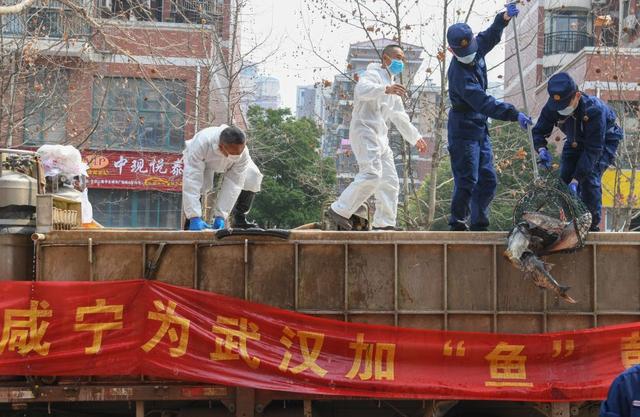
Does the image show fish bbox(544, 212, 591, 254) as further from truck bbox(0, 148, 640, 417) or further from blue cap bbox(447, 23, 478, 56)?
blue cap bbox(447, 23, 478, 56)

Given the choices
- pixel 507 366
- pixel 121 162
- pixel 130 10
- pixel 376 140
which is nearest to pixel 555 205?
pixel 507 366

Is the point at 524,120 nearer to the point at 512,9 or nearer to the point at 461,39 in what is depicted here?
the point at 461,39

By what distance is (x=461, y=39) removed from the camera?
6918 mm

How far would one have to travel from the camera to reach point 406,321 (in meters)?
5.95

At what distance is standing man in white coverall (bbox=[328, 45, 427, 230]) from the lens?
7.32m

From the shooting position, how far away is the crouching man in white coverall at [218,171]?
6820mm

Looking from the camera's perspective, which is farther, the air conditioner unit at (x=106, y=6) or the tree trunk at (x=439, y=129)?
the tree trunk at (x=439, y=129)

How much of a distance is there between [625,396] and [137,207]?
74.8ft

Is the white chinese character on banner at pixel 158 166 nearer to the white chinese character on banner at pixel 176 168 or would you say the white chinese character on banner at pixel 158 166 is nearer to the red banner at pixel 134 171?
the red banner at pixel 134 171

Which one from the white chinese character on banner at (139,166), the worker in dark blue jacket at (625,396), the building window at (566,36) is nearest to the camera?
the worker in dark blue jacket at (625,396)

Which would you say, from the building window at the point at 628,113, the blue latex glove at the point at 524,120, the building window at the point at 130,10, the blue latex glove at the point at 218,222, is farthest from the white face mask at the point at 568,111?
the building window at the point at 628,113

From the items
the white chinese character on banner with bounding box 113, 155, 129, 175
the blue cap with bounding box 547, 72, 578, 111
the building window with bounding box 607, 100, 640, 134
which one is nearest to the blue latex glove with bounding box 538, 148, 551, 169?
the blue cap with bounding box 547, 72, 578, 111

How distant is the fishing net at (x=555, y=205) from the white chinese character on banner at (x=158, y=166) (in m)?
18.5

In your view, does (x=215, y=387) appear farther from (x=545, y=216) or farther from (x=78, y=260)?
(x=545, y=216)
